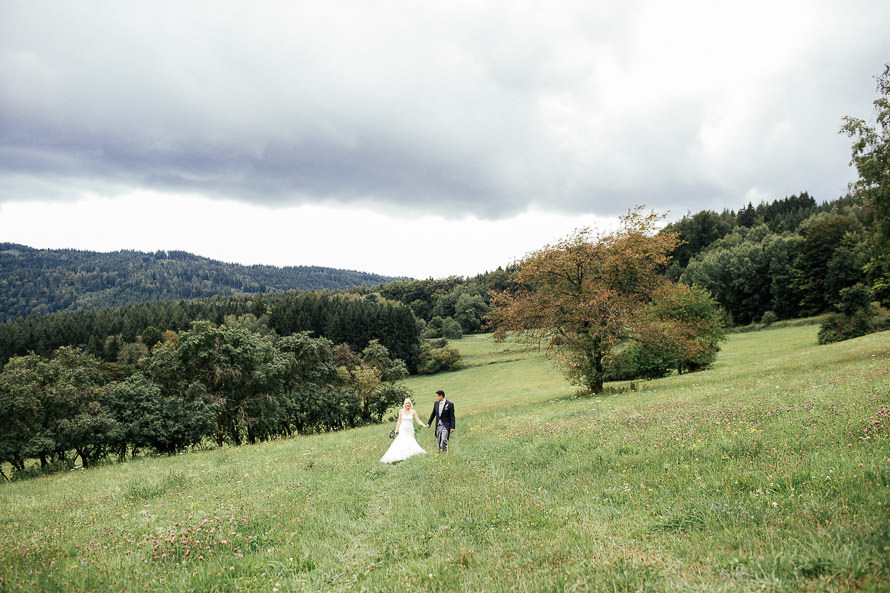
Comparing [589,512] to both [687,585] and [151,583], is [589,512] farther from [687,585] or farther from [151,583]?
[151,583]

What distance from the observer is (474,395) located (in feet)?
229

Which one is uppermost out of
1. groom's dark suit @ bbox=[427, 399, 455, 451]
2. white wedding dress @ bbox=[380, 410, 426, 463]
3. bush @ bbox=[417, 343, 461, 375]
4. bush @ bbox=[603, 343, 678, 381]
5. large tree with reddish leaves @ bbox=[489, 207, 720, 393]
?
large tree with reddish leaves @ bbox=[489, 207, 720, 393]

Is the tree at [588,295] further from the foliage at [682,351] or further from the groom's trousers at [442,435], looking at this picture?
the groom's trousers at [442,435]

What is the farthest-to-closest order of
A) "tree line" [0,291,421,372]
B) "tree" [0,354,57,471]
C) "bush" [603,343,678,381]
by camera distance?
"tree line" [0,291,421,372] → "bush" [603,343,678,381] → "tree" [0,354,57,471]

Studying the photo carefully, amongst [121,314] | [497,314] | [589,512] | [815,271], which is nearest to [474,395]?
[497,314]

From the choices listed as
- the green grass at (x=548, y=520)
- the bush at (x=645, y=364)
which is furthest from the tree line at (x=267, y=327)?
the green grass at (x=548, y=520)

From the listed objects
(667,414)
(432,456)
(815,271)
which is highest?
(815,271)

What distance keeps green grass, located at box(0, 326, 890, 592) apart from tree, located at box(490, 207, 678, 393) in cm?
1601

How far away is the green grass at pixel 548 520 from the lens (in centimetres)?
476

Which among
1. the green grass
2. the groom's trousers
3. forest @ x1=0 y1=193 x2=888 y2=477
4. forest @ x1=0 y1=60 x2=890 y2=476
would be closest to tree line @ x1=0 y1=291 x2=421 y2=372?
forest @ x1=0 y1=193 x2=888 y2=477

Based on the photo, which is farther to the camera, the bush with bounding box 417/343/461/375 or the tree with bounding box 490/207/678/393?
the bush with bounding box 417/343/461/375

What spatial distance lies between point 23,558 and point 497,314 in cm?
2673

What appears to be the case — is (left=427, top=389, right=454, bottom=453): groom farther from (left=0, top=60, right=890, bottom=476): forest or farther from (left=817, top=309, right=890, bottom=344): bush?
(left=817, top=309, right=890, bottom=344): bush

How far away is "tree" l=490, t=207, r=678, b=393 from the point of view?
28.6m
